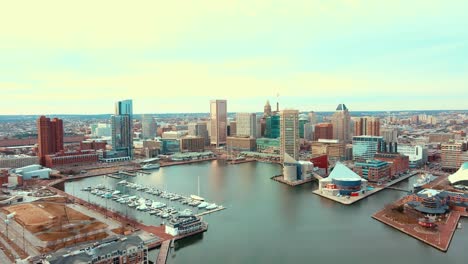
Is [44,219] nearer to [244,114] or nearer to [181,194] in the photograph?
[181,194]

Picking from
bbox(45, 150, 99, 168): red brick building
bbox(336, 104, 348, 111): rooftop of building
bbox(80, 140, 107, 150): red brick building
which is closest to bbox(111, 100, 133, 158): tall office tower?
bbox(45, 150, 99, 168): red brick building

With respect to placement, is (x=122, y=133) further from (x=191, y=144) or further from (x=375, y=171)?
(x=375, y=171)

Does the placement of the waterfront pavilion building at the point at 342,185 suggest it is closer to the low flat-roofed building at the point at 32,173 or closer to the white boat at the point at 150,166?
the white boat at the point at 150,166

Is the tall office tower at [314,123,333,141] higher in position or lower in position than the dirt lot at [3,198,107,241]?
higher

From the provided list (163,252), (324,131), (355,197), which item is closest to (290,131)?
(355,197)

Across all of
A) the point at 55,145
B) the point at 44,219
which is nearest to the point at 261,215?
the point at 44,219

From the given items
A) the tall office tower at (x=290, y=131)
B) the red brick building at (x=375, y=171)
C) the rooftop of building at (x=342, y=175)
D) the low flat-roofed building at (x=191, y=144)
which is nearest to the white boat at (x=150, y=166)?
the low flat-roofed building at (x=191, y=144)

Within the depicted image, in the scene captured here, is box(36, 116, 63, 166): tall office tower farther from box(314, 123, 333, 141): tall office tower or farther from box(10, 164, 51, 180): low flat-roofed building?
box(314, 123, 333, 141): tall office tower
